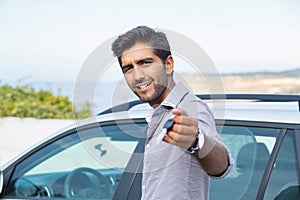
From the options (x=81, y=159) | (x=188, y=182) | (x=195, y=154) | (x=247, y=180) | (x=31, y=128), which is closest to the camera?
(x=195, y=154)

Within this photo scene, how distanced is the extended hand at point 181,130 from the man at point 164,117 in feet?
0.57

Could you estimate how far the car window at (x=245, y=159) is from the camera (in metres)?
2.74

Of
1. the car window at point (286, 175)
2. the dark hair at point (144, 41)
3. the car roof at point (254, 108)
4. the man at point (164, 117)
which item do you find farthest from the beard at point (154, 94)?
the car window at point (286, 175)

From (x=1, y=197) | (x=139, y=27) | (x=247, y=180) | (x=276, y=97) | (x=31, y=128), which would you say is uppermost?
(x=31, y=128)

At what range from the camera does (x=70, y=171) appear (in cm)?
347

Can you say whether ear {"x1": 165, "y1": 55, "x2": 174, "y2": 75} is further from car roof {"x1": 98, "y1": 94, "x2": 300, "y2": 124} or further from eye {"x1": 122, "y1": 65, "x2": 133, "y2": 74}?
car roof {"x1": 98, "y1": 94, "x2": 300, "y2": 124}

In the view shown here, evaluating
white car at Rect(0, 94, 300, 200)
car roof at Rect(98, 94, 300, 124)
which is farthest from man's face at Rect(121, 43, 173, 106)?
car roof at Rect(98, 94, 300, 124)

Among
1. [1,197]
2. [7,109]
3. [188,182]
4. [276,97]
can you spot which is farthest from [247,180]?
[7,109]

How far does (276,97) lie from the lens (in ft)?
10.3

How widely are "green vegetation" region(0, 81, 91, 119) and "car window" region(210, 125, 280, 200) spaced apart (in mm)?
6376

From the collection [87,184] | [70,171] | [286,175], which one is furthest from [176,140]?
[70,171]

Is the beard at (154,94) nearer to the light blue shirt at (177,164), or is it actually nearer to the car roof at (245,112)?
the light blue shirt at (177,164)

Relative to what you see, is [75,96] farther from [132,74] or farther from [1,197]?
[1,197]

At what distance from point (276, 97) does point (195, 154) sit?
149 cm
